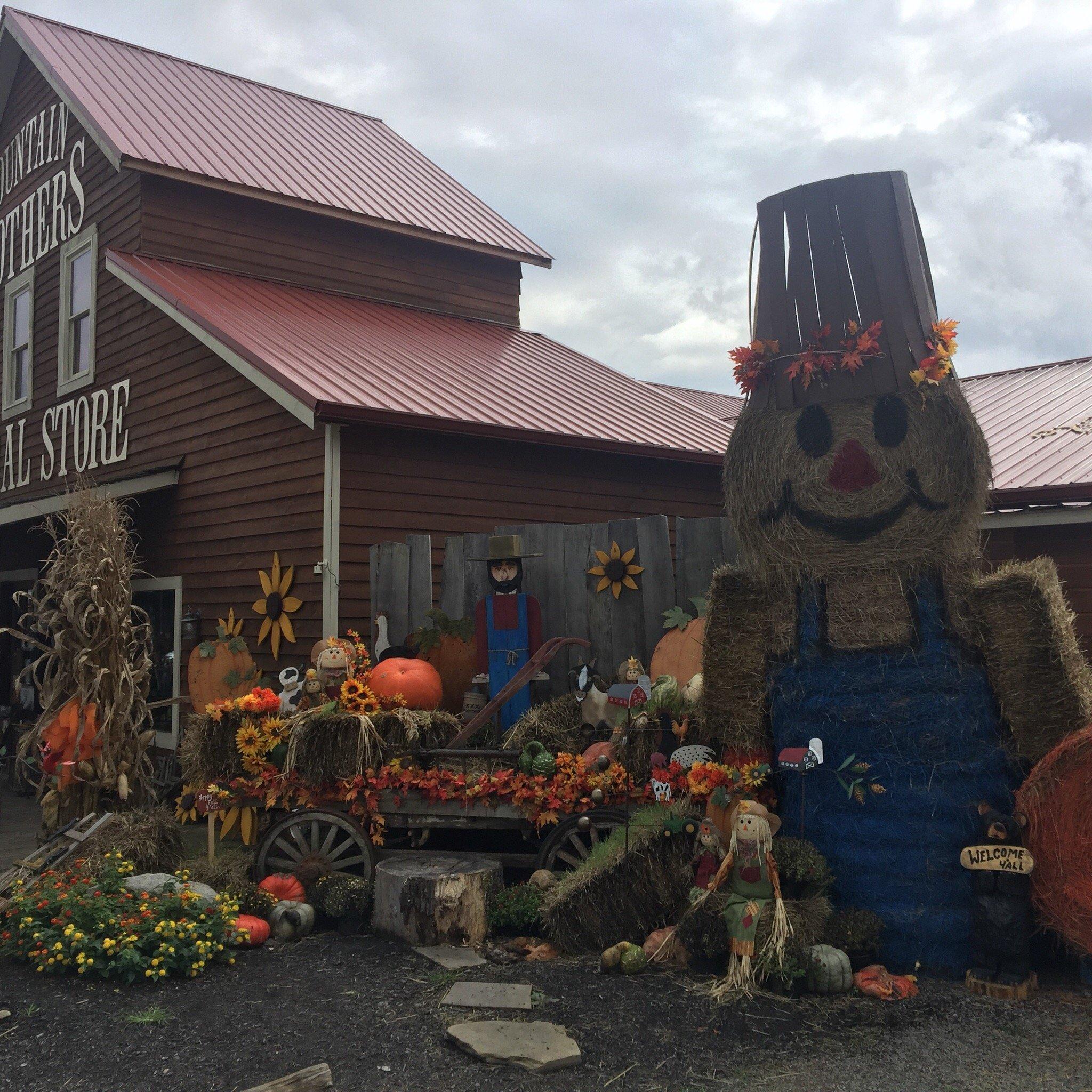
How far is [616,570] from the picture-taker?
7.32 meters

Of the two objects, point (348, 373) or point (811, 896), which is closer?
point (811, 896)

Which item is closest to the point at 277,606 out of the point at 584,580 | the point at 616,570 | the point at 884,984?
the point at 584,580

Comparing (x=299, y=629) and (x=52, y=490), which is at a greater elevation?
(x=52, y=490)

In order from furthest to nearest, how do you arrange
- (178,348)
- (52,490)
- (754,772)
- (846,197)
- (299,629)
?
(52,490) → (178,348) → (299,629) → (846,197) → (754,772)

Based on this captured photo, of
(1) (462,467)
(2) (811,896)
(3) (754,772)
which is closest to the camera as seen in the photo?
(2) (811,896)

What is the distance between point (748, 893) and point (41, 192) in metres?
14.2

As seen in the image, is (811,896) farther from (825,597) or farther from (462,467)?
(462,467)

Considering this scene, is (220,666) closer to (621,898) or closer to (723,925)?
(621,898)

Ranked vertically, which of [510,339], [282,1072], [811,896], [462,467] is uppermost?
[510,339]

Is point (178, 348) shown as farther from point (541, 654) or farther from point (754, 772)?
point (754, 772)

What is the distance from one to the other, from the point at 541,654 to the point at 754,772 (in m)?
2.00

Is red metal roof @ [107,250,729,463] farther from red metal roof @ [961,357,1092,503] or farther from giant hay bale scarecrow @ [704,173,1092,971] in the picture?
giant hay bale scarecrow @ [704,173,1092,971]

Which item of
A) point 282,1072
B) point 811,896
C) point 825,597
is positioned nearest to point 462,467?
point 825,597

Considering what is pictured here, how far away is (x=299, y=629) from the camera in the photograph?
8.95m
